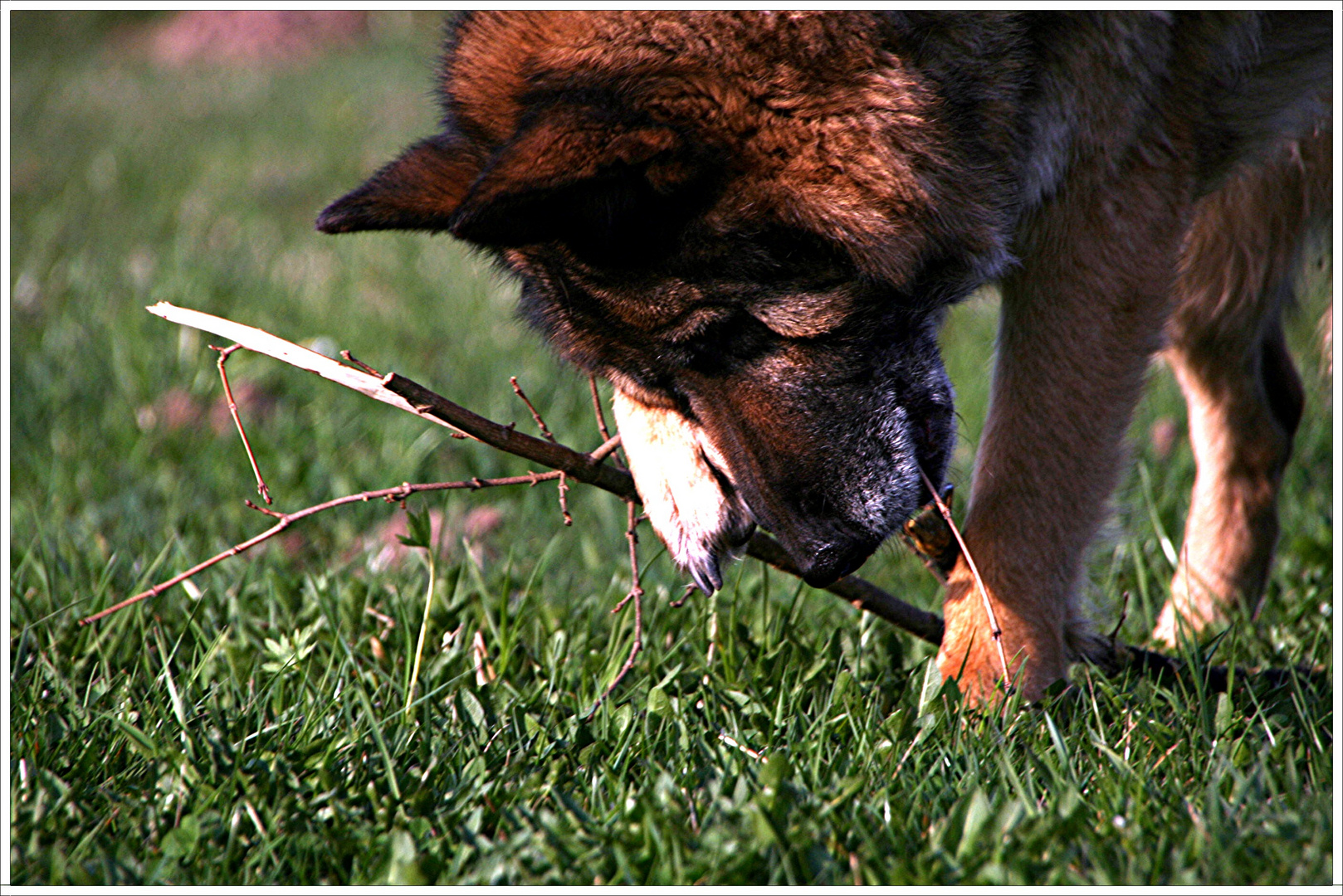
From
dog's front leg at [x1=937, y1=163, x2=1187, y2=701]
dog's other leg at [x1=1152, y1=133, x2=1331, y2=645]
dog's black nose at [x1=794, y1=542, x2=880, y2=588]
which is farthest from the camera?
dog's other leg at [x1=1152, y1=133, x2=1331, y2=645]

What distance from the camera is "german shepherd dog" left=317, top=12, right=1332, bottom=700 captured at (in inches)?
80.9

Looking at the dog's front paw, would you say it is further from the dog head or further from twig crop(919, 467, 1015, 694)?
twig crop(919, 467, 1015, 694)

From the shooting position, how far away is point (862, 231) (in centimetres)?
211

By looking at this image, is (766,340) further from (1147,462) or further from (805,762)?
(1147,462)

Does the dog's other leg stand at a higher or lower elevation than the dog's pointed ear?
lower

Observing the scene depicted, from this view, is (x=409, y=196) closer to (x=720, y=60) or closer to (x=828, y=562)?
(x=720, y=60)

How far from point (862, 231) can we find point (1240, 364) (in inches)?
72.1

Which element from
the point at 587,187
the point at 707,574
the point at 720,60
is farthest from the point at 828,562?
the point at 720,60

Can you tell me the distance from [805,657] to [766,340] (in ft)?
2.30

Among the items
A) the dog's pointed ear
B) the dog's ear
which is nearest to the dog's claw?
the dog's ear

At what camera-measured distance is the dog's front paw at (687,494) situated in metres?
2.30

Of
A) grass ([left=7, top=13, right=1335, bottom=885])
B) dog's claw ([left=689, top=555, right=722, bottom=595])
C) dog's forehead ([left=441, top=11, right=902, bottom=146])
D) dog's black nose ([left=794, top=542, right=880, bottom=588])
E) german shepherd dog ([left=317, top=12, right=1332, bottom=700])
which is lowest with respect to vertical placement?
grass ([left=7, top=13, right=1335, bottom=885])

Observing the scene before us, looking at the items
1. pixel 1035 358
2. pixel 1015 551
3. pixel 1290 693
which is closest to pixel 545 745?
pixel 1015 551

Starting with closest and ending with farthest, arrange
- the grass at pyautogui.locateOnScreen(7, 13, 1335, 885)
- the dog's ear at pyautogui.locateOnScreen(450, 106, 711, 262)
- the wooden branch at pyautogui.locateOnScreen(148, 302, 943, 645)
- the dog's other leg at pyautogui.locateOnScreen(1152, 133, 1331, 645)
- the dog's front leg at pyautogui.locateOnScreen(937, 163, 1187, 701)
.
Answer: the grass at pyautogui.locateOnScreen(7, 13, 1335, 885) < the dog's ear at pyautogui.locateOnScreen(450, 106, 711, 262) < the wooden branch at pyautogui.locateOnScreen(148, 302, 943, 645) < the dog's front leg at pyautogui.locateOnScreen(937, 163, 1187, 701) < the dog's other leg at pyautogui.locateOnScreen(1152, 133, 1331, 645)
